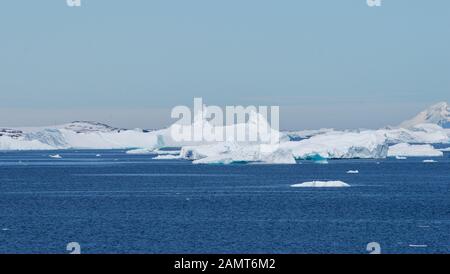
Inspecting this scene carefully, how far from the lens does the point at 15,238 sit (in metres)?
35.8

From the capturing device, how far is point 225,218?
44.0 m

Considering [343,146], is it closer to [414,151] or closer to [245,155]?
[245,155]

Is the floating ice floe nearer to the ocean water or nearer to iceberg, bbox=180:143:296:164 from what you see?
iceberg, bbox=180:143:296:164

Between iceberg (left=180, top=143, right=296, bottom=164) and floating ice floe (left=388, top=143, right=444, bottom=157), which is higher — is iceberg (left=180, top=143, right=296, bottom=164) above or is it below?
above

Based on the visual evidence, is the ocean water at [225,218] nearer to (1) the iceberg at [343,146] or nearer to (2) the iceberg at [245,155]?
(2) the iceberg at [245,155]

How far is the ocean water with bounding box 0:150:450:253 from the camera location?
33.5m

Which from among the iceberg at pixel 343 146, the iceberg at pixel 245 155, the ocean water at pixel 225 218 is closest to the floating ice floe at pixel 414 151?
the iceberg at pixel 343 146

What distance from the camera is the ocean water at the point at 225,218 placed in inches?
1319

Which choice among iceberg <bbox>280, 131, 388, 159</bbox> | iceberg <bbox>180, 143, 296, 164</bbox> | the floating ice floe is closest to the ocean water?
iceberg <bbox>180, 143, 296, 164</bbox>

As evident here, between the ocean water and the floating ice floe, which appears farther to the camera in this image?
the floating ice floe

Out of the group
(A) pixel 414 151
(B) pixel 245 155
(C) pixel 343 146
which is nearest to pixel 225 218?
(B) pixel 245 155
